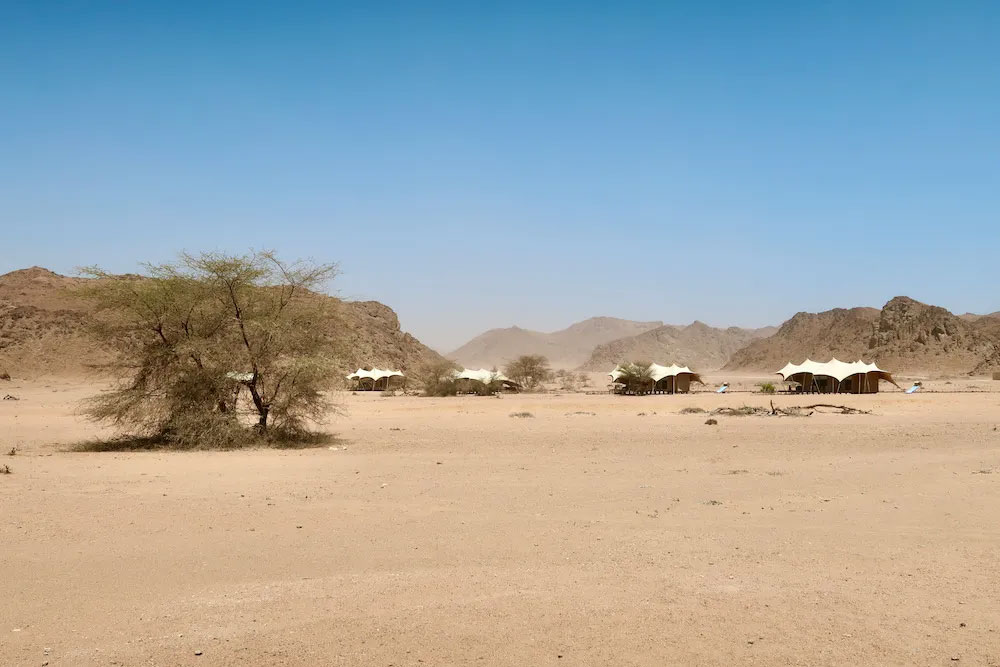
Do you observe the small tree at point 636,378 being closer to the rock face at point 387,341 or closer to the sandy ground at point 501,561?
the rock face at point 387,341

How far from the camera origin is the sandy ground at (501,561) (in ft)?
18.0

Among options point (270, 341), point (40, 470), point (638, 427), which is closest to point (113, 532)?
point (40, 470)

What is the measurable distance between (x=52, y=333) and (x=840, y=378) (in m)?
64.1

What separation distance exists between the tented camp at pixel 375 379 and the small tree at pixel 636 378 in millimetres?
18490

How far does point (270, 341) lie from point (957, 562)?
48.2 feet

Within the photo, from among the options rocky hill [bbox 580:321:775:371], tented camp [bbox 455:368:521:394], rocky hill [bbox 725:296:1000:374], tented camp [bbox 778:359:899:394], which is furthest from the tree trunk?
rocky hill [bbox 580:321:775:371]

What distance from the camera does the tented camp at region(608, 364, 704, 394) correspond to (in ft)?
177

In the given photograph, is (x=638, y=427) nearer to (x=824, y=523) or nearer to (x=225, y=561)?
(x=824, y=523)

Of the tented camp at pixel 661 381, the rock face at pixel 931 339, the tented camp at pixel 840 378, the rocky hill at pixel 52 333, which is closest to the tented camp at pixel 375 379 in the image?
the rocky hill at pixel 52 333

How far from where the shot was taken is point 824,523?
9367 millimetres

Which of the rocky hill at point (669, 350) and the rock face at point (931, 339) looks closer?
the rock face at point (931, 339)

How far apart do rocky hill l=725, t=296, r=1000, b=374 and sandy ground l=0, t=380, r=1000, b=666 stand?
89.1 meters

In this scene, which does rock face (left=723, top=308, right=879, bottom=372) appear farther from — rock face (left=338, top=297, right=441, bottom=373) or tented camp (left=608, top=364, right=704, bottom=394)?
tented camp (left=608, top=364, right=704, bottom=394)

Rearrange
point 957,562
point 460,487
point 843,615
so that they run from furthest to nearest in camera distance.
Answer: point 460,487 < point 957,562 < point 843,615
